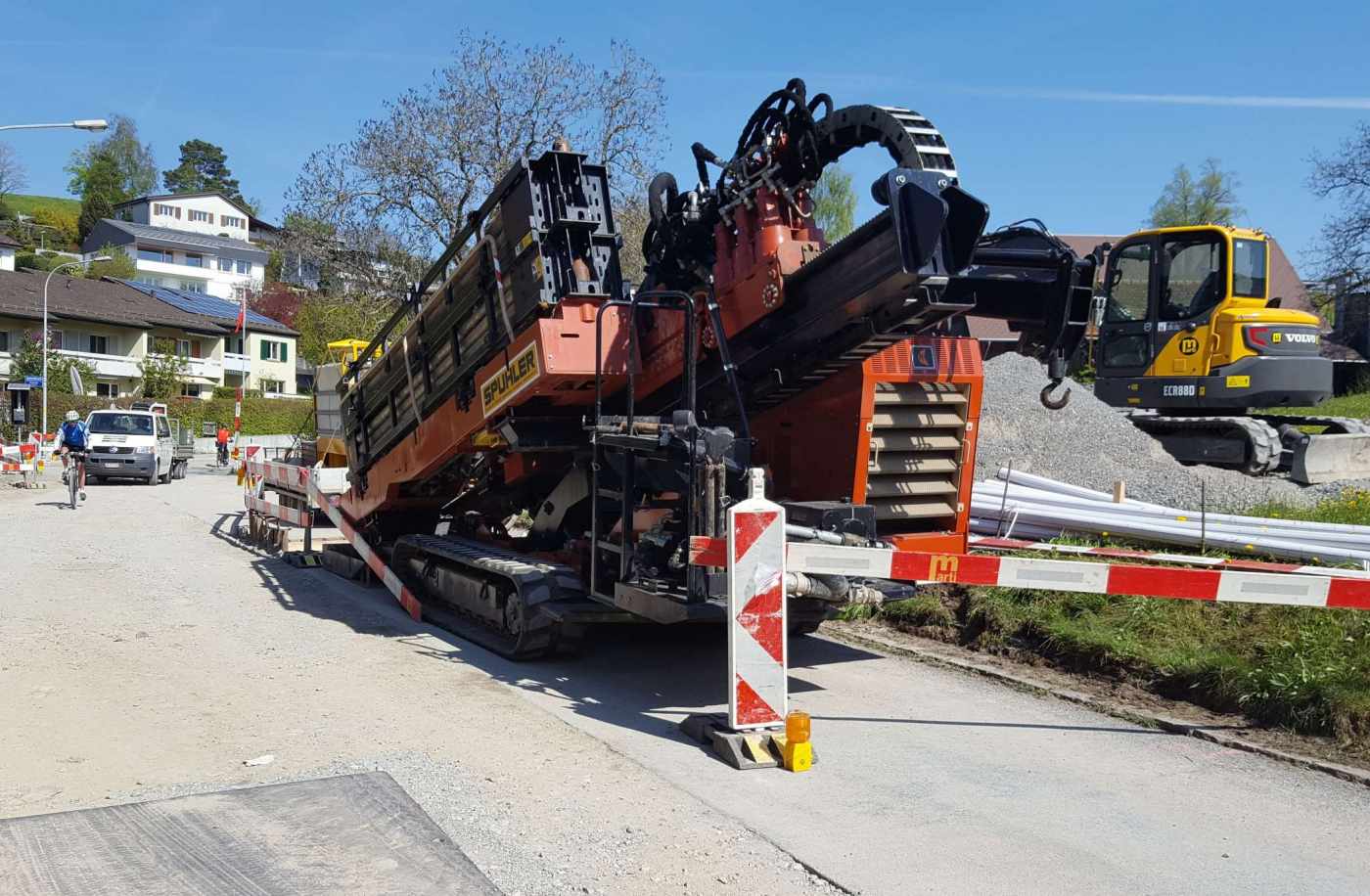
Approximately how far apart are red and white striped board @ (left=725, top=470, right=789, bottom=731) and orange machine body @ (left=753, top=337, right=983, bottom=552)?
1342mm

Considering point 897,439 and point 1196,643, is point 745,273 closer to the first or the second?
point 897,439

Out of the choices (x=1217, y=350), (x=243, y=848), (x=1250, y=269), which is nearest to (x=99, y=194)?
(x=1217, y=350)

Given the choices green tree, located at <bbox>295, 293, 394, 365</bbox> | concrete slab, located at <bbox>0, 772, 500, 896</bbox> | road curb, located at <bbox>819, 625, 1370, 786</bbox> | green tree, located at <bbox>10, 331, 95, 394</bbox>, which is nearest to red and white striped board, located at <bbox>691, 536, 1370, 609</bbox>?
road curb, located at <bbox>819, 625, 1370, 786</bbox>

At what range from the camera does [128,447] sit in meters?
26.0

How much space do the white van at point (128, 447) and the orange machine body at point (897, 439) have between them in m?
22.5

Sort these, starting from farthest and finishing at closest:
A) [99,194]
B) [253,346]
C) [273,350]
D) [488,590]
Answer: [99,194] < [273,350] < [253,346] < [488,590]

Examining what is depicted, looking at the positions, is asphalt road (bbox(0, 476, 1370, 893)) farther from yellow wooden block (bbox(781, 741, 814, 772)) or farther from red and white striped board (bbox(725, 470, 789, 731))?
red and white striped board (bbox(725, 470, 789, 731))

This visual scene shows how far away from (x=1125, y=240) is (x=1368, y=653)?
10022 millimetres

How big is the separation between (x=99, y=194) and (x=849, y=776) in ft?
361

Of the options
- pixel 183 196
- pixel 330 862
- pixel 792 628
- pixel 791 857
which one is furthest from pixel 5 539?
pixel 183 196

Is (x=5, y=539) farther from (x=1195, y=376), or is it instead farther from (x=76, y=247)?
(x=76, y=247)

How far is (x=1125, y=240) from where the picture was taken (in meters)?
15.3

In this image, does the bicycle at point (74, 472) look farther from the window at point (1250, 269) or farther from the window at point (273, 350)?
the window at point (273, 350)

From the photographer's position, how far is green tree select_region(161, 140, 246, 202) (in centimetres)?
12294
